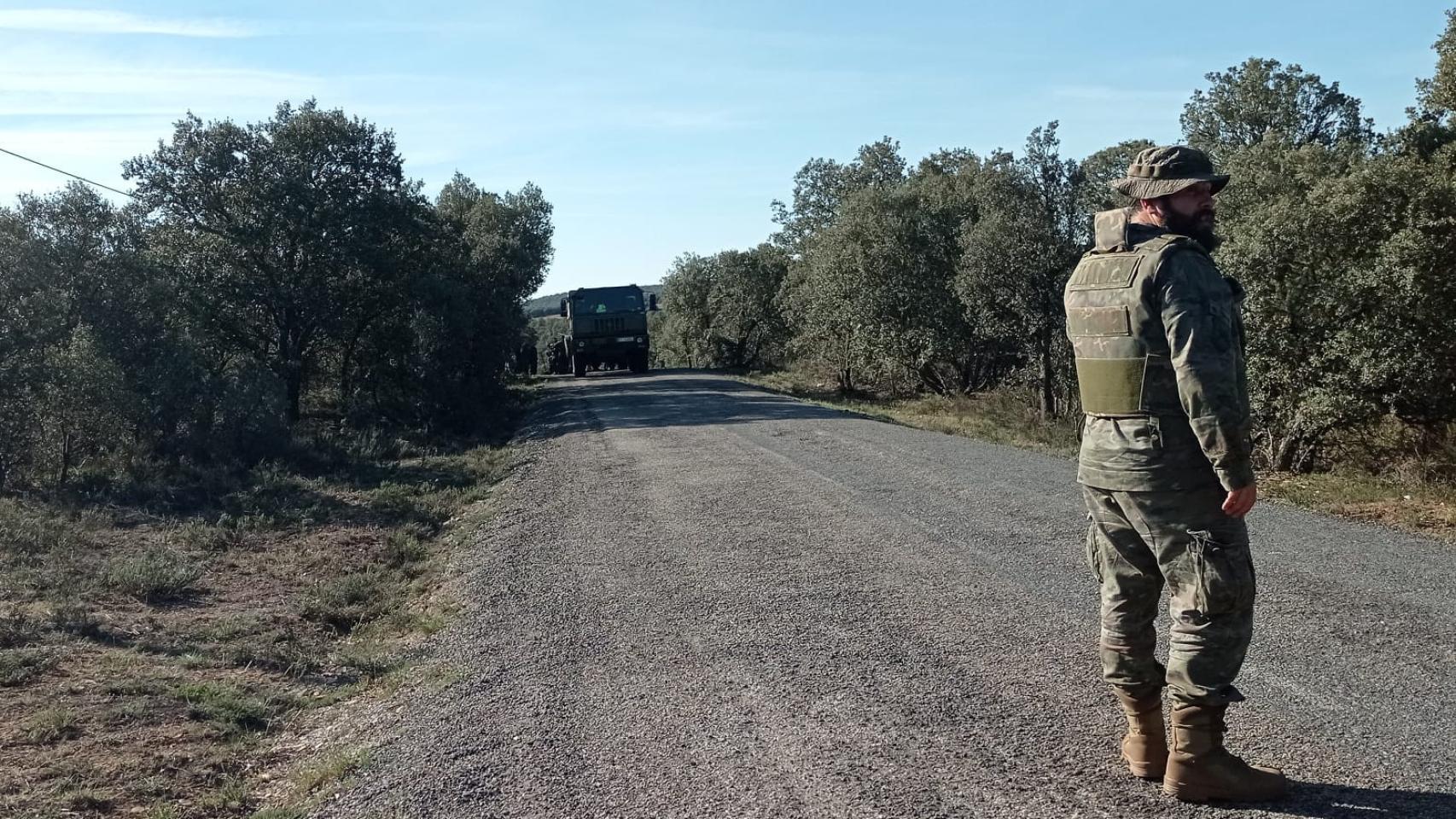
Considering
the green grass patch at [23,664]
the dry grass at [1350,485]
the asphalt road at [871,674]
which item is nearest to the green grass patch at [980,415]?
the dry grass at [1350,485]

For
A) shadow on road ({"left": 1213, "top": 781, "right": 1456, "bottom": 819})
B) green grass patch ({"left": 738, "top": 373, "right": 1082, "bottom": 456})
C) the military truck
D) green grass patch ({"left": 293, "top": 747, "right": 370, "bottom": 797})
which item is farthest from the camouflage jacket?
the military truck

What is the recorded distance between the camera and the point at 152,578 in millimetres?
8930

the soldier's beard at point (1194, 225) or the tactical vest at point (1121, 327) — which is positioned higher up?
the soldier's beard at point (1194, 225)

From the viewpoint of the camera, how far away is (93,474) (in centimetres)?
1443

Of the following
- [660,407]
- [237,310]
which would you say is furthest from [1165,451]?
[237,310]

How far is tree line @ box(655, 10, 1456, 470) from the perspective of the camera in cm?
1189

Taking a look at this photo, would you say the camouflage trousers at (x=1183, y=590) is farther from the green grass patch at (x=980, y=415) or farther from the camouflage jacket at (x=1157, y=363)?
the green grass patch at (x=980, y=415)

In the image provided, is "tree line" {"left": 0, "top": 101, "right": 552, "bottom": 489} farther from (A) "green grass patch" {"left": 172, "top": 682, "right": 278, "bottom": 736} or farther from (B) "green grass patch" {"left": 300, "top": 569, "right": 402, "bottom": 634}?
→ (A) "green grass patch" {"left": 172, "top": 682, "right": 278, "bottom": 736}

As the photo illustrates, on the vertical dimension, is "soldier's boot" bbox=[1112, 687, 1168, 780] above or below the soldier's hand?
below

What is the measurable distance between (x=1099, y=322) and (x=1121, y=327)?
0.30 feet

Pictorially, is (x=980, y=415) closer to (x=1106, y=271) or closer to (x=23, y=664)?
(x=23, y=664)

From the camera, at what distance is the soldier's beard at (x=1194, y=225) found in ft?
11.3

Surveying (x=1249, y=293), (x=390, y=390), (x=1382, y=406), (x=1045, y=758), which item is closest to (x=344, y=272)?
(x=390, y=390)

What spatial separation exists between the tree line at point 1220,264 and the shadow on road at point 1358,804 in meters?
9.42
